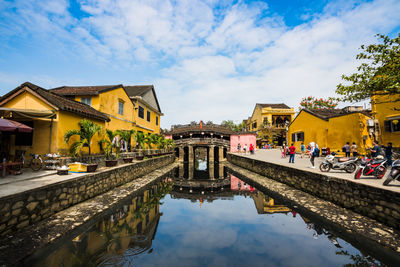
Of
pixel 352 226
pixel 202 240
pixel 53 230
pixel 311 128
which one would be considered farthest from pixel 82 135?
pixel 311 128

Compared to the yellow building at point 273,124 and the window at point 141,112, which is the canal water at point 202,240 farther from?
the yellow building at point 273,124

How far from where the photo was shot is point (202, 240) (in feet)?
18.5

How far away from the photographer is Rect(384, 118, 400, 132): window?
12973 mm

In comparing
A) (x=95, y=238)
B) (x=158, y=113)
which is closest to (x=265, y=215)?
(x=95, y=238)

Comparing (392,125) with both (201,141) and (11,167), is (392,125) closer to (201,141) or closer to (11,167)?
(201,141)

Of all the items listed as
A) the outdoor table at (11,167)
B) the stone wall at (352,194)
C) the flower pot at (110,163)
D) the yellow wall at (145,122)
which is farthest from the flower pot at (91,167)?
the yellow wall at (145,122)

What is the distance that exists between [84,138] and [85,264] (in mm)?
7605

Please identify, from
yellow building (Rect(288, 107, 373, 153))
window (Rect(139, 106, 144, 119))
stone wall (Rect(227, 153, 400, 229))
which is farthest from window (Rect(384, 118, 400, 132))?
window (Rect(139, 106, 144, 119))

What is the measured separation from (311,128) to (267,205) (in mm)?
13557

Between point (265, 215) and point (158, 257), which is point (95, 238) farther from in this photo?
point (265, 215)

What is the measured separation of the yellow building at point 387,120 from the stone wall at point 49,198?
58.7 feet

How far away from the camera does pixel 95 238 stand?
526 cm

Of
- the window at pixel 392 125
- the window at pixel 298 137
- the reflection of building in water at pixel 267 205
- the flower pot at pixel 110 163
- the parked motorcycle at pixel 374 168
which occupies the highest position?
the window at pixel 392 125

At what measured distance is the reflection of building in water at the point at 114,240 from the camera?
430cm
